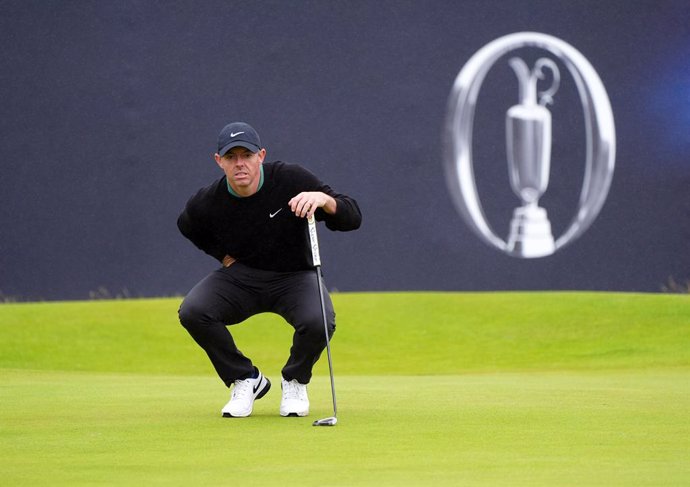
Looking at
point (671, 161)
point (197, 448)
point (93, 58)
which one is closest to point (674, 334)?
point (671, 161)

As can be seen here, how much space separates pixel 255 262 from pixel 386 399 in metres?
0.92

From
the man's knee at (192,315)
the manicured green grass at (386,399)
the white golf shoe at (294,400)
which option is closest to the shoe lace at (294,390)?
the white golf shoe at (294,400)

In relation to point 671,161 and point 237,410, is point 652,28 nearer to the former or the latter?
point 671,161

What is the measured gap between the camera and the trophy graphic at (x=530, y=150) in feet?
35.4

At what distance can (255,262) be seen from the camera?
4.98 meters

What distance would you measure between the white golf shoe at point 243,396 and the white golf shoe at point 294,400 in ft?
0.45

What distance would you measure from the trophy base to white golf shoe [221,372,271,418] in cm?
613

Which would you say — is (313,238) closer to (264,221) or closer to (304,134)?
(264,221)

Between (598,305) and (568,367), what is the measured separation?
1.22 meters

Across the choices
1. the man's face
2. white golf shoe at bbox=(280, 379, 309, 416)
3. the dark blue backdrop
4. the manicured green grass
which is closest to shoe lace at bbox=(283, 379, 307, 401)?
white golf shoe at bbox=(280, 379, 309, 416)

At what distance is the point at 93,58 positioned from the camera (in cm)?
1091

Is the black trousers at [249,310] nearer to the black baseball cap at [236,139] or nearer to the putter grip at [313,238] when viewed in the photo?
the putter grip at [313,238]

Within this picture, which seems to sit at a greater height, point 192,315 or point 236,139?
point 236,139

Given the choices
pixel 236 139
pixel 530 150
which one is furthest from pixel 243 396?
pixel 530 150
